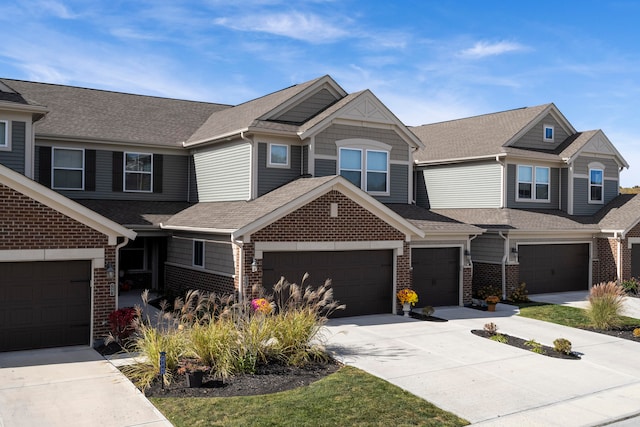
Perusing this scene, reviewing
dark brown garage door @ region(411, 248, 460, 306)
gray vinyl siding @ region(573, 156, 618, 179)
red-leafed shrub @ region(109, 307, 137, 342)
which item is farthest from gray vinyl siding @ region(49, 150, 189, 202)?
gray vinyl siding @ region(573, 156, 618, 179)

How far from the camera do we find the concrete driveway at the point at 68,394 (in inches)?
353

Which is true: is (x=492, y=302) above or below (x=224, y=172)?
below

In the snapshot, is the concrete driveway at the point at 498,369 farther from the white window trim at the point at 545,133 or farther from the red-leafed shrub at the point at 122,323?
the white window trim at the point at 545,133

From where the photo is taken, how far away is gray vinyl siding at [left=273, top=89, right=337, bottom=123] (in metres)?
21.0

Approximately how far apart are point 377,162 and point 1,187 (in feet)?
42.1

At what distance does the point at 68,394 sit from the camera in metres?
10.1

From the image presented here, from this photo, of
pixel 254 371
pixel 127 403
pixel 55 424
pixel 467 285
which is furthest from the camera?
pixel 467 285

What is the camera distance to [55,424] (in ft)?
28.7

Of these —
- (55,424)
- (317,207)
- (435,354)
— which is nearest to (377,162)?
(317,207)

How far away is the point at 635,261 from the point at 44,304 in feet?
79.7

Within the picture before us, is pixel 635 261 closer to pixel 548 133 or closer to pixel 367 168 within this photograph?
pixel 548 133

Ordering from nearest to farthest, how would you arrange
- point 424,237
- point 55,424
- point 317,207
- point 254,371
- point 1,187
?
point 55,424 → point 254,371 → point 1,187 → point 317,207 → point 424,237

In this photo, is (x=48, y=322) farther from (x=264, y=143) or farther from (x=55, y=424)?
(x=264, y=143)

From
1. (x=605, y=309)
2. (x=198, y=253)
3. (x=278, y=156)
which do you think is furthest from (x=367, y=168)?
(x=605, y=309)
